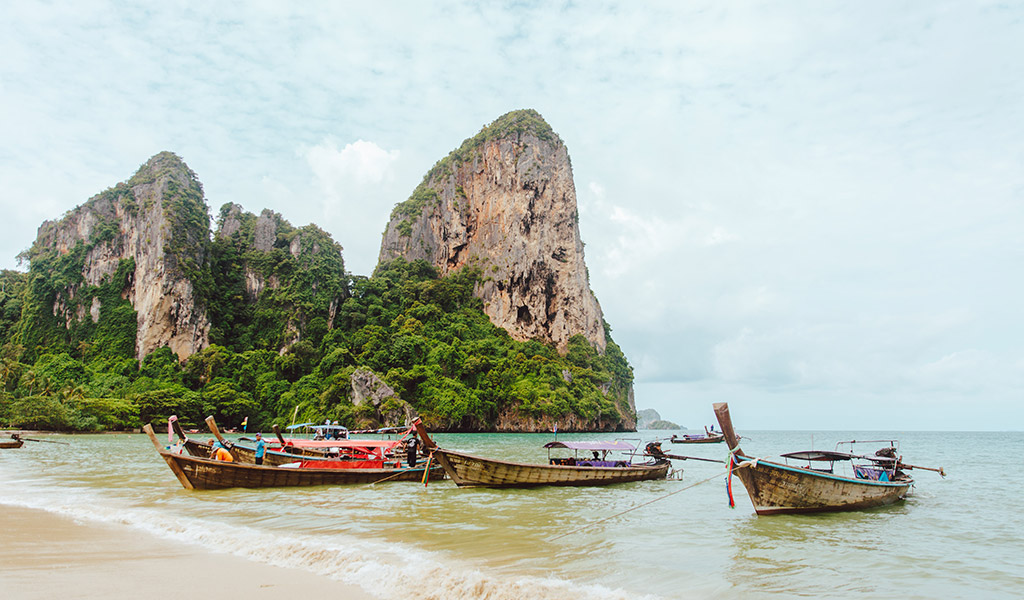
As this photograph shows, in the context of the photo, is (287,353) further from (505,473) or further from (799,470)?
(799,470)

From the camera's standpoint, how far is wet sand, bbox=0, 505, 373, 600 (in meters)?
6.17

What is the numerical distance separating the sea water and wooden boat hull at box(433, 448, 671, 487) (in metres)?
0.42

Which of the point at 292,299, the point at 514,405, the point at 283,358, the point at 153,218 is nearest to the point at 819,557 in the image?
the point at 514,405

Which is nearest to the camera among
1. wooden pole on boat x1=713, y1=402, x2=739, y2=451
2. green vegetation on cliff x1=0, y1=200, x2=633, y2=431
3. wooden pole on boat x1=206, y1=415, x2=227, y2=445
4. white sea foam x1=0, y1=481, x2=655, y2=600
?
white sea foam x1=0, y1=481, x2=655, y2=600

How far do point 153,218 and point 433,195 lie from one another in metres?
38.1

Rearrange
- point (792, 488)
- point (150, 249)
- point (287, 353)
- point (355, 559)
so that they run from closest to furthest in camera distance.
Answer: point (355, 559)
point (792, 488)
point (287, 353)
point (150, 249)

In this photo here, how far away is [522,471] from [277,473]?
21.7 feet

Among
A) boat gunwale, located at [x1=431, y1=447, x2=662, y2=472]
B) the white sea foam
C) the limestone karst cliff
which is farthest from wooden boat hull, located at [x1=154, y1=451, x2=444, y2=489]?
the limestone karst cliff

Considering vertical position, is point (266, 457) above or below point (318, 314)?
below

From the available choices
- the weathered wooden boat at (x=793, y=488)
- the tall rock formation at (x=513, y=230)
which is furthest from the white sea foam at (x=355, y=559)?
the tall rock formation at (x=513, y=230)

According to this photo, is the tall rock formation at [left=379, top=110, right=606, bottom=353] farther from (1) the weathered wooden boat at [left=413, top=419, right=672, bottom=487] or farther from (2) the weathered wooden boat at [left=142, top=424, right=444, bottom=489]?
(2) the weathered wooden boat at [left=142, top=424, right=444, bottom=489]

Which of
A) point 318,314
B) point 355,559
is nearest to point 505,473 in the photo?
point 355,559

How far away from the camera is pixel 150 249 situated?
67.8m

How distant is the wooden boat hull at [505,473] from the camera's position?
15.1 m
